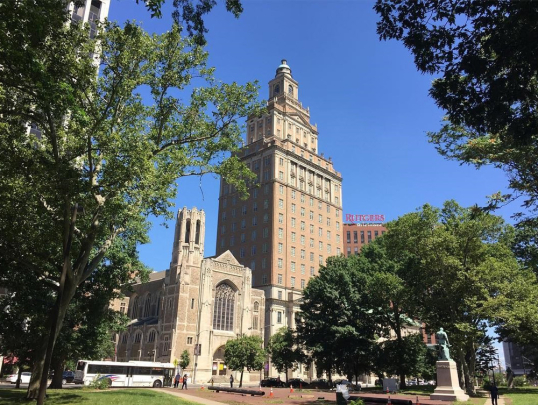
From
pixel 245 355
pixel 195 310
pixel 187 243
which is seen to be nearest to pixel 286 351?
pixel 245 355

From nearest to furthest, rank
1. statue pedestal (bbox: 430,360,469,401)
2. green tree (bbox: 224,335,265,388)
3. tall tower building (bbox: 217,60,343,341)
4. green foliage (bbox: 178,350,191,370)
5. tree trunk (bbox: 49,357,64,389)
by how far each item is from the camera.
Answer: statue pedestal (bbox: 430,360,469,401) → tree trunk (bbox: 49,357,64,389) → green tree (bbox: 224,335,265,388) → green foliage (bbox: 178,350,191,370) → tall tower building (bbox: 217,60,343,341)

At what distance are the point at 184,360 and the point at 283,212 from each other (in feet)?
108

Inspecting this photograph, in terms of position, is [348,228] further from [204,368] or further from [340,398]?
[340,398]

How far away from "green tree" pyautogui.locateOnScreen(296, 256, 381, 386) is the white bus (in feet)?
56.7

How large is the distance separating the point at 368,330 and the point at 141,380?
26.4 m

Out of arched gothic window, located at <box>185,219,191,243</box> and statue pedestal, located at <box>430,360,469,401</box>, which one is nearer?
statue pedestal, located at <box>430,360,469,401</box>

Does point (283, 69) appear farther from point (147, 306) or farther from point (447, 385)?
point (447, 385)

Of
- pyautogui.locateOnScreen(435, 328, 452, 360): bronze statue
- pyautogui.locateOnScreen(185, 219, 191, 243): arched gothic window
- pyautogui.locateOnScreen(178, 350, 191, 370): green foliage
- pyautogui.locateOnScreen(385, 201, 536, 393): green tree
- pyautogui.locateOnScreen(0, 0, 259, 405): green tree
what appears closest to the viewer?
pyautogui.locateOnScreen(0, 0, 259, 405): green tree

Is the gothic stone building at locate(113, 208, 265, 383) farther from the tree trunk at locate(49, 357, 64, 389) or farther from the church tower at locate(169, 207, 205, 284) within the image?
the tree trunk at locate(49, 357, 64, 389)

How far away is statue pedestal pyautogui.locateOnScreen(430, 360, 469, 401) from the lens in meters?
25.9

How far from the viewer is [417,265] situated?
3803cm

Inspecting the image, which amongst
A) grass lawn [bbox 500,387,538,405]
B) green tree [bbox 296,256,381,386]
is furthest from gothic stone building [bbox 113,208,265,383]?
grass lawn [bbox 500,387,538,405]

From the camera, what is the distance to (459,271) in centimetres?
3331

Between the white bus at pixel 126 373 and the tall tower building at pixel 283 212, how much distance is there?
2752 cm
